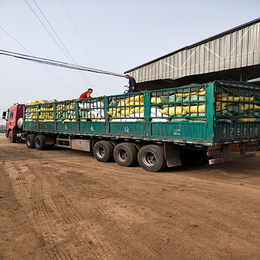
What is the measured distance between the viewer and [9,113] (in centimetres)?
1736

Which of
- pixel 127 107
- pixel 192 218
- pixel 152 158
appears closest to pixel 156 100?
pixel 127 107

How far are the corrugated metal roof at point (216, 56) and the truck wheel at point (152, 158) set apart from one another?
8125mm

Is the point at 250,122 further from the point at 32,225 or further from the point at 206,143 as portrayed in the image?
the point at 32,225

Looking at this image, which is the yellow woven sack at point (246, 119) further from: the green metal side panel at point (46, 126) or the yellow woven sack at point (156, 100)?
the green metal side panel at point (46, 126)

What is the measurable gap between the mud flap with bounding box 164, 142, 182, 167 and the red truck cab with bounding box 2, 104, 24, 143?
12.3 meters

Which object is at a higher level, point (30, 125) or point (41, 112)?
point (41, 112)

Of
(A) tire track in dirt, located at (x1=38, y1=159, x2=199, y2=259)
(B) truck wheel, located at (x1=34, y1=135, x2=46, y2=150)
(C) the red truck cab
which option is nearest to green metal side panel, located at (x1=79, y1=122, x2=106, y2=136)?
(B) truck wheel, located at (x1=34, y1=135, x2=46, y2=150)

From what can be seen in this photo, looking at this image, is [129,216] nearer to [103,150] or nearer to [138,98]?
[138,98]

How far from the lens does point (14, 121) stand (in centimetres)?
1645

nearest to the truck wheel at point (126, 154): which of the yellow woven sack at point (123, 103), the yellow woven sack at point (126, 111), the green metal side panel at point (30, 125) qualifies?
the yellow woven sack at point (126, 111)

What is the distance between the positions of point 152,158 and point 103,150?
98.2 inches

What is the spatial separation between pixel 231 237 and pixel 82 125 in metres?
7.85

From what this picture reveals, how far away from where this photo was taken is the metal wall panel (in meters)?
11.6

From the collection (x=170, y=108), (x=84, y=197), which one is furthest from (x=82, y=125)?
(x=84, y=197)
